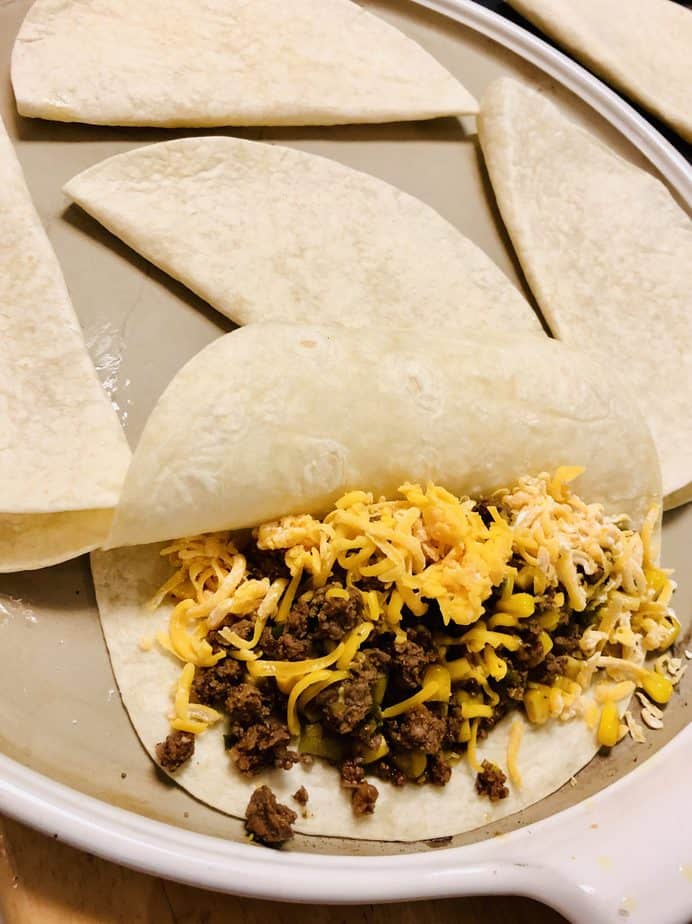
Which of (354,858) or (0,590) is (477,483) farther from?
(0,590)

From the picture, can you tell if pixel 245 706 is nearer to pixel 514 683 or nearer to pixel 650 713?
pixel 514 683

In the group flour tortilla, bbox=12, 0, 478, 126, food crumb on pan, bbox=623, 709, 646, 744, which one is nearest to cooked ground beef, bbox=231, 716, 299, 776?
food crumb on pan, bbox=623, 709, 646, 744

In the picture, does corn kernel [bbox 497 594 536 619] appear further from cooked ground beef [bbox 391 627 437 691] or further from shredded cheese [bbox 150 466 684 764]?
cooked ground beef [bbox 391 627 437 691]

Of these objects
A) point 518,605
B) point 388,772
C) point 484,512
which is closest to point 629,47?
point 484,512

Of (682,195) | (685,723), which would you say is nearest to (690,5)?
(682,195)

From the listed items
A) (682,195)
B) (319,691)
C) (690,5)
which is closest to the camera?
(319,691)

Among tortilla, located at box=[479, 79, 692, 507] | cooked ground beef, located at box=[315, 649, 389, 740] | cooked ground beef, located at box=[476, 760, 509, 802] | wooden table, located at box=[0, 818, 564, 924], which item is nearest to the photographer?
wooden table, located at box=[0, 818, 564, 924]
